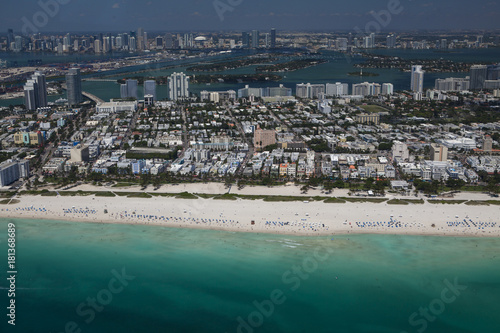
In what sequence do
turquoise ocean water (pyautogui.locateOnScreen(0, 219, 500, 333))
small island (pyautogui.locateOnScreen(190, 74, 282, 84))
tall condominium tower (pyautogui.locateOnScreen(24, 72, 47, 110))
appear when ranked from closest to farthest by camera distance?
1. turquoise ocean water (pyautogui.locateOnScreen(0, 219, 500, 333))
2. tall condominium tower (pyautogui.locateOnScreen(24, 72, 47, 110))
3. small island (pyautogui.locateOnScreen(190, 74, 282, 84))

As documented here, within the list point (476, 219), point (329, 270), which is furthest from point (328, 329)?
point (476, 219)

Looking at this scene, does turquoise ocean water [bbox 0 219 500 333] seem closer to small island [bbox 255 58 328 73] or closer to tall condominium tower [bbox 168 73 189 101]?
tall condominium tower [bbox 168 73 189 101]

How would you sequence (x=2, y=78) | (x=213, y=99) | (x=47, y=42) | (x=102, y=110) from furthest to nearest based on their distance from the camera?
(x=47, y=42)
(x=2, y=78)
(x=213, y=99)
(x=102, y=110)

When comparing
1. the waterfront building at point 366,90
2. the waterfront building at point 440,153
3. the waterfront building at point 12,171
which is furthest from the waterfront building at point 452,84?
the waterfront building at point 12,171

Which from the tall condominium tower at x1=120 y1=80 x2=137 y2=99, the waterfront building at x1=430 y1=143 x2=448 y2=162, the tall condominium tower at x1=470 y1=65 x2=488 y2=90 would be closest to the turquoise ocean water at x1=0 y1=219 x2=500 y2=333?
the waterfront building at x1=430 y1=143 x2=448 y2=162

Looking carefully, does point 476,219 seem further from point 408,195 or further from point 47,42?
point 47,42

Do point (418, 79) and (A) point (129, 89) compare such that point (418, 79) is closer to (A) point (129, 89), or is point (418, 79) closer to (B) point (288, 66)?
(A) point (129, 89)

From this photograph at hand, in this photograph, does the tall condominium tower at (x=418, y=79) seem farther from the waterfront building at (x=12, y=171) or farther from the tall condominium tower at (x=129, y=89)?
the waterfront building at (x=12, y=171)
